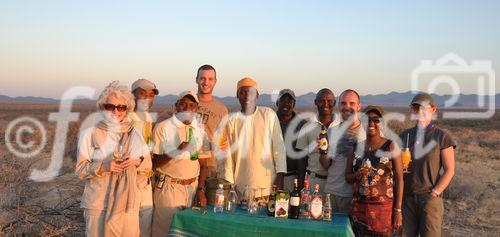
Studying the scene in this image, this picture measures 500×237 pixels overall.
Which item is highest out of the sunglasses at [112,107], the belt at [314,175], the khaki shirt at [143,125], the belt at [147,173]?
the sunglasses at [112,107]

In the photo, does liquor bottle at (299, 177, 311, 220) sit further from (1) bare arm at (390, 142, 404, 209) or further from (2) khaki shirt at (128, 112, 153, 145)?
(2) khaki shirt at (128, 112, 153, 145)

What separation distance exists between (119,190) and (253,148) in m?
1.39

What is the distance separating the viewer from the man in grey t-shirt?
4887mm

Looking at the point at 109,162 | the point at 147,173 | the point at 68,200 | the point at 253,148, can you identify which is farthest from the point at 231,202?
the point at 68,200

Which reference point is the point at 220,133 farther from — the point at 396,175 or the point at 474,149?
the point at 474,149

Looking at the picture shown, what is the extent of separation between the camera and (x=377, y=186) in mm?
Answer: 4566

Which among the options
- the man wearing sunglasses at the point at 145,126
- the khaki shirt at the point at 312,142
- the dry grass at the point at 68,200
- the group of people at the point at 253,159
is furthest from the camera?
the dry grass at the point at 68,200

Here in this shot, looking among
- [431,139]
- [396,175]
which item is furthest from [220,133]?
[431,139]

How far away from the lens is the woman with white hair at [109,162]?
4359mm

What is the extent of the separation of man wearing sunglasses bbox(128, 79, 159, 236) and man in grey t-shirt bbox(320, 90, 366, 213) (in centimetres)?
170

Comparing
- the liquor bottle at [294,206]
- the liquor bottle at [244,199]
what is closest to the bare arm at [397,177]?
the liquor bottle at [294,206]

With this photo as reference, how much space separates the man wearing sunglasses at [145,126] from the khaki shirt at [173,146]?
104mm

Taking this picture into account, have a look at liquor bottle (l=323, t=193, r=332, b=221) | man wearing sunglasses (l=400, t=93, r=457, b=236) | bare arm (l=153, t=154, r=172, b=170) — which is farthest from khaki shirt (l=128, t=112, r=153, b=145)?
man wearing sunglasses (l=400, t=93, r=457, b=236)

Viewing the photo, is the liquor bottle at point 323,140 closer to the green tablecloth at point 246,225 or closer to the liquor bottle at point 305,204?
the liquor bottle at point 305,204
